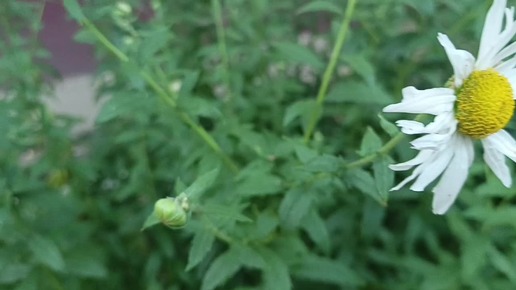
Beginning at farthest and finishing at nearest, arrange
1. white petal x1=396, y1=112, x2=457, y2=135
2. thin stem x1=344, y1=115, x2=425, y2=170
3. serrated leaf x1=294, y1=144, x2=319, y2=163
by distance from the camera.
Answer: serrated leaf x1=294, y1=144, x2=319, y2=163
thin stem x1=344, y1=115, x2=425, y2=170
white petal x1=396, y1=112, x2=457, y2=135

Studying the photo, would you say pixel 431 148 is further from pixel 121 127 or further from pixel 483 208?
pixel 121 127

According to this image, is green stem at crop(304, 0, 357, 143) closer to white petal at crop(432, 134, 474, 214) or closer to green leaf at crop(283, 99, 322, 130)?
green leaf at crop(283, 99, 322, 130)

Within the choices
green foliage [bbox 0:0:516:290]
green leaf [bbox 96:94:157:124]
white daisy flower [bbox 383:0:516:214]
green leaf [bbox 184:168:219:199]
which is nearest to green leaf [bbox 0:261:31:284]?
green foliage [bbox 0:0:516:290]

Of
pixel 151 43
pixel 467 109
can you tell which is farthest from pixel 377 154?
pixel 151 43

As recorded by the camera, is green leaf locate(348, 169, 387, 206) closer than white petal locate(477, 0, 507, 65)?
No

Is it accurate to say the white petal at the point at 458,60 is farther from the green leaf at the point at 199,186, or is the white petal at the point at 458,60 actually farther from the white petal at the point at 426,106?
the green leaf at the point at 199,186

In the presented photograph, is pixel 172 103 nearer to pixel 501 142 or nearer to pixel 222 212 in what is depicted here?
pixel 222 212
